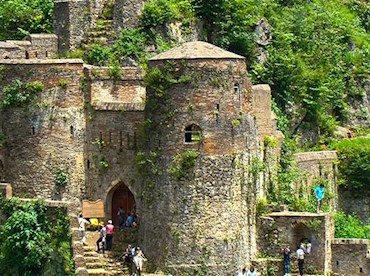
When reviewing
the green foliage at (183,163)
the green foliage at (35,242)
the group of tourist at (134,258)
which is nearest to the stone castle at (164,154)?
the green foliage at (183,163)

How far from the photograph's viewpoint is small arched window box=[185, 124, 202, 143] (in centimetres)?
5803

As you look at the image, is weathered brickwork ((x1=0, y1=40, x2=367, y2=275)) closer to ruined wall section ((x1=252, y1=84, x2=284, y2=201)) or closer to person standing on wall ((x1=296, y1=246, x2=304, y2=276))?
person standing on wall ((x1=296, y1=246, x2=304, y2=276))

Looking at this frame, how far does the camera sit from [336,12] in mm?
86625

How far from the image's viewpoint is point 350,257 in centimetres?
6450

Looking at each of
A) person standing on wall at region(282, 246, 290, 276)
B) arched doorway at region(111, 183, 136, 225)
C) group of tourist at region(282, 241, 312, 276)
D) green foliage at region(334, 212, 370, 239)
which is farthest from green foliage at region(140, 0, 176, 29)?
person standing on wall at region(282, 246, 290, 276)

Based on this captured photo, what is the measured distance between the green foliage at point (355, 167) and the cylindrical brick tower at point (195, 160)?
16.3 meters

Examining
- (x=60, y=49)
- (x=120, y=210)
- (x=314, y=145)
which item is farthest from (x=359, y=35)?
(x=120, y=210)

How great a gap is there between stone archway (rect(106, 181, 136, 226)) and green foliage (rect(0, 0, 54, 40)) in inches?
529

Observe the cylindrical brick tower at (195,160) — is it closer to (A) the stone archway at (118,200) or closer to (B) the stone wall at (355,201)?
(A) the stone archway at (118,200)

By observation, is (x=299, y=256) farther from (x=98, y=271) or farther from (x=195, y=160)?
(x=98, y=271)

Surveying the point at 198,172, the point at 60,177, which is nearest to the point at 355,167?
the point at 198,172

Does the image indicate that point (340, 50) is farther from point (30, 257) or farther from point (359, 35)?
point (30, 257)

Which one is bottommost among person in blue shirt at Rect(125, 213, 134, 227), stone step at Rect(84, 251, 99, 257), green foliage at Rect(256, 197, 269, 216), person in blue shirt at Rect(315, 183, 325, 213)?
stone step at Rect(84, 251, 99, 257)

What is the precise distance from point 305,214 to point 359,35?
2632 cm
